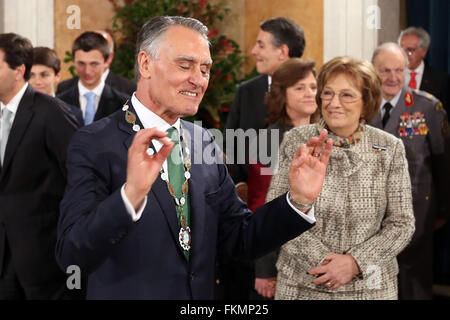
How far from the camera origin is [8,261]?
3.09m

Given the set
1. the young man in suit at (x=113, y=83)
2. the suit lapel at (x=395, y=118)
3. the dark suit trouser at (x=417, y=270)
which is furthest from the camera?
the young man in suit at (x=113, y=83)

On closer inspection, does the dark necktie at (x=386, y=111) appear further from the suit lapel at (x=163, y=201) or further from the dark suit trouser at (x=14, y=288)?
the suit lapel at (x=163, y=201)

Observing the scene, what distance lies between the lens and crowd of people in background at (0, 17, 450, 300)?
163 centimetres

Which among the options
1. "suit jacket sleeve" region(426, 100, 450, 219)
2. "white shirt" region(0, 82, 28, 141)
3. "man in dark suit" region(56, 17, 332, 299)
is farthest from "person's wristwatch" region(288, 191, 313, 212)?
"suit jacket sleeve" region(426, 100, 450, 219)

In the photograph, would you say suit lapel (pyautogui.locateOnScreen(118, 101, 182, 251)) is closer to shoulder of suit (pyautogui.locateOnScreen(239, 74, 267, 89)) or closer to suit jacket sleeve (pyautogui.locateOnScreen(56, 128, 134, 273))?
suit jacket sleeve (pyautogui.locateOnScreen(56, 128, 134, 273))

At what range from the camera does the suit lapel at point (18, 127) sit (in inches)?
118

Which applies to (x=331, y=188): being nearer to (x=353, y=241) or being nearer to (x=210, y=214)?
(x=353, y=241)

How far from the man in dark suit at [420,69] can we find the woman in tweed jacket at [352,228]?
2.11 m

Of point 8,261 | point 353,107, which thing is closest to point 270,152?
point 353,107

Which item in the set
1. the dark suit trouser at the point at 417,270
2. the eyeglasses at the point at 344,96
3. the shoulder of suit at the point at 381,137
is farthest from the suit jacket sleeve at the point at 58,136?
the dark suit trouser at the point at 417,270

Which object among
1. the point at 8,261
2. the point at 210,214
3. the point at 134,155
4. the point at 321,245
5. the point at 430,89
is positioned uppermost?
the point at 430,89

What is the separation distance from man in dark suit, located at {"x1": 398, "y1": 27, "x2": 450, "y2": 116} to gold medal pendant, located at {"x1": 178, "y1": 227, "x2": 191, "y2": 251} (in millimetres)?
3070

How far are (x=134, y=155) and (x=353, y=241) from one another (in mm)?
1173

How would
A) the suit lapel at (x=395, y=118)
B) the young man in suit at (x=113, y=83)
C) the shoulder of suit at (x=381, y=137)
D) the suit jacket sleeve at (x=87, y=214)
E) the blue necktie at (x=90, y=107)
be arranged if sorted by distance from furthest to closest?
the young man in suit at (x=113, y=83) → the blue necktie at (x=90, y=107) → the suit lapel at (x=395, y=118) → the shoulder of suit at (x=381, y=137) → the suit jacket sleeve at (x=87, y=214)
